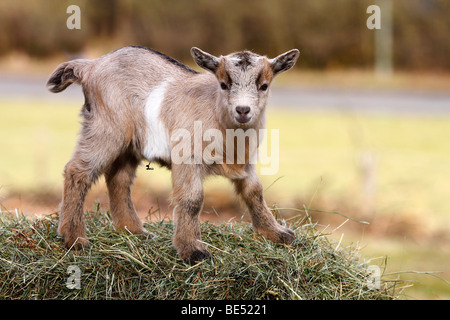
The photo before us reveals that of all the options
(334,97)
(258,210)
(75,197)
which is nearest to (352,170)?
(258,210)

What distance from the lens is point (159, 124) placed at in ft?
20.7

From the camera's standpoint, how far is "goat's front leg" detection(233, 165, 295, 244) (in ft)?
20.9

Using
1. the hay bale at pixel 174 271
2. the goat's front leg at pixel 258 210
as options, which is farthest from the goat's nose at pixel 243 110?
the hay bale at pixel 174 271

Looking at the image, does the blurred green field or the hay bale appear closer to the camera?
the hay bale

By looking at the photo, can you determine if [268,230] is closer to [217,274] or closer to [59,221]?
[217,274]

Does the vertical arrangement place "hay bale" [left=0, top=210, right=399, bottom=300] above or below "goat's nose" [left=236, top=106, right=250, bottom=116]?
below

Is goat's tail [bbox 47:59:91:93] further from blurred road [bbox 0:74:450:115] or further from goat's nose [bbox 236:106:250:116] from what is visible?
blurred road [bbox 0:74:450:115]

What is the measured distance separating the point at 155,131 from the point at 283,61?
143cm

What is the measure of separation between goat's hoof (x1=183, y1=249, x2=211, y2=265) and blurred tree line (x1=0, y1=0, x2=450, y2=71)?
16522 millimetres

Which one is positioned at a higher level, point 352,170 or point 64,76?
point 64,76

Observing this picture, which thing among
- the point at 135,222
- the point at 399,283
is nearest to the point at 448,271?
the point at 399,283

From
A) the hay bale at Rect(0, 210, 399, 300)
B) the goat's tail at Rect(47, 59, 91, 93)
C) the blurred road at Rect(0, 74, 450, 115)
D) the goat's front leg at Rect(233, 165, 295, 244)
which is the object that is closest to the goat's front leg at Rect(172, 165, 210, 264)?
the hay bale at Rect(0, 210, 399, 300)

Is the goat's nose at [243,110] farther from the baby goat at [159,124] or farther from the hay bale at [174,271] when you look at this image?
the hay bale at [174,271]

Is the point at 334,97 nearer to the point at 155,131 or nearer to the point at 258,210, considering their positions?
the point at 258,210
